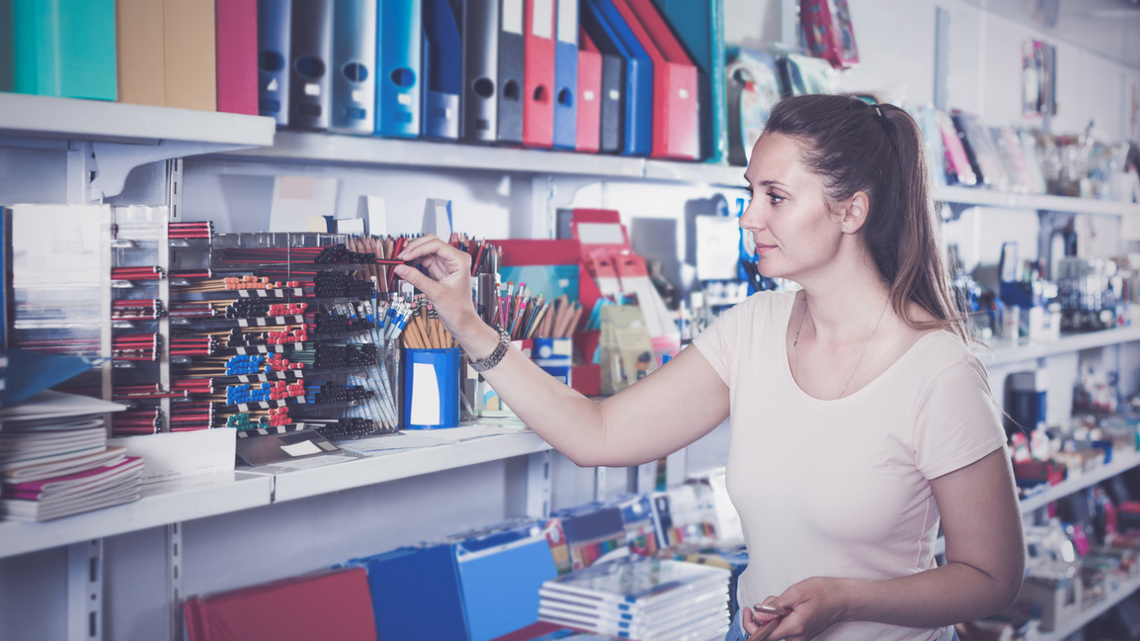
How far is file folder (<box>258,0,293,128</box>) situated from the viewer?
4.20 ft

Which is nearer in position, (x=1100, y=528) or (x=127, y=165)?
(x=127, y=165)

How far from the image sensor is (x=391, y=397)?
1.53 metres

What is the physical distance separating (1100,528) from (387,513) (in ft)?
A: 11.7

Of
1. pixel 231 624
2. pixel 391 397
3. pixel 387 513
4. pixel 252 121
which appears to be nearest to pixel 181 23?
pixel 252 121

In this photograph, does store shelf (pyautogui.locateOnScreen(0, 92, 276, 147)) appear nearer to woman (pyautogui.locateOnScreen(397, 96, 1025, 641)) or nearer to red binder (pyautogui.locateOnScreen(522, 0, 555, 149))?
woman (pyautogui.locateOnScreen(397, 96, 1025, 641))

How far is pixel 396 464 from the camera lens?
53.8 inches

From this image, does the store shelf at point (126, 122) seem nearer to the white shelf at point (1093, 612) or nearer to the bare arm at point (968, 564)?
the bare arm at point (968, 564)

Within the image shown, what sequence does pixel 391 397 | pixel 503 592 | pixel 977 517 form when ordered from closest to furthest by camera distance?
pixel 977 517
pixel 391 397
pixel 503 592

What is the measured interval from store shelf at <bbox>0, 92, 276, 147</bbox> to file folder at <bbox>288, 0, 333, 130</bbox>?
17 centimetres

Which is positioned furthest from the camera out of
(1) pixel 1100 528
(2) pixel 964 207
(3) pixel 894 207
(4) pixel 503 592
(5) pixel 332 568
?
(1) pixel 1100 528

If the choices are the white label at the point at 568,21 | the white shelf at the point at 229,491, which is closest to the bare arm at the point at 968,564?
the white shelf at the point at 229,491

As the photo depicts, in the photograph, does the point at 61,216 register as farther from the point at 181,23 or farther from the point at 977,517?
the point at 977,517

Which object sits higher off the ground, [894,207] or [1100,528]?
[894,207]

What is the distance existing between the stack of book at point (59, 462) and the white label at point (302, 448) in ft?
0.85
